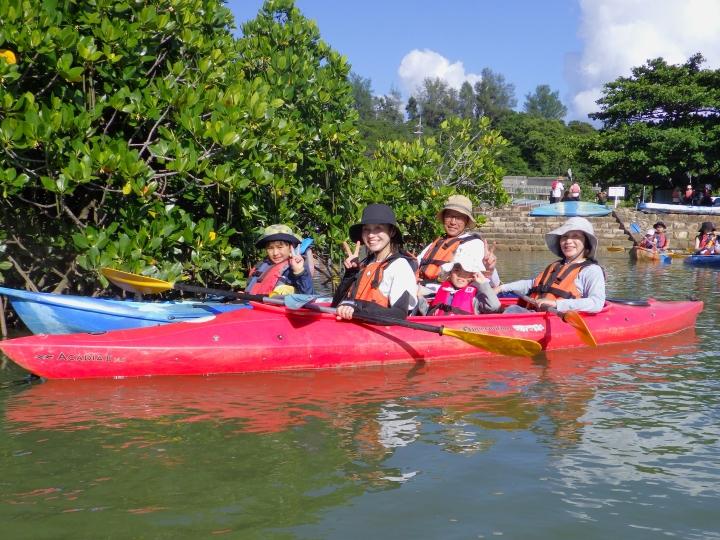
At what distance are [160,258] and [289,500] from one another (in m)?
4.07

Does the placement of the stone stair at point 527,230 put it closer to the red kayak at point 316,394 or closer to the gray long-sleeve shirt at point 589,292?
the gray long-sleeve shirt at point 589,292

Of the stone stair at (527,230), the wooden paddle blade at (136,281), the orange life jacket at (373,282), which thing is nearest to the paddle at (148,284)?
the wooden paddle blade at (136,281)

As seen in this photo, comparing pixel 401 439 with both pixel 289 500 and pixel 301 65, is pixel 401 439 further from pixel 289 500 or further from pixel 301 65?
pixel 301 65

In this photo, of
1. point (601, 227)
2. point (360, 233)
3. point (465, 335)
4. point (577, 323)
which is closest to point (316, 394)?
point (465, 335)

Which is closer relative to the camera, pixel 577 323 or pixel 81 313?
pixel 81 313

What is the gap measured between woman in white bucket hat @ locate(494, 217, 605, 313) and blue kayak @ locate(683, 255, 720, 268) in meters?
10.3

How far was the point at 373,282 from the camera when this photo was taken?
6.29 meters

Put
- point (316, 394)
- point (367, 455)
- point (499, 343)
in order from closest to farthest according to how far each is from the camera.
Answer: point (367, 455) < point (316, 394) < point (499, 343)

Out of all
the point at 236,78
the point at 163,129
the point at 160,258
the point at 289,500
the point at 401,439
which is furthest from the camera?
the point at 236,78

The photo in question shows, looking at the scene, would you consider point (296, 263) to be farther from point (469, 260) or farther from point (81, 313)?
point (81, 313)

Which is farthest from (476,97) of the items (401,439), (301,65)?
(401,439)

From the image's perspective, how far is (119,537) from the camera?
10.5 ft

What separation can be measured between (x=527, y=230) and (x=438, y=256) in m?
17.8

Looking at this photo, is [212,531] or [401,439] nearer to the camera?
[212,531]
